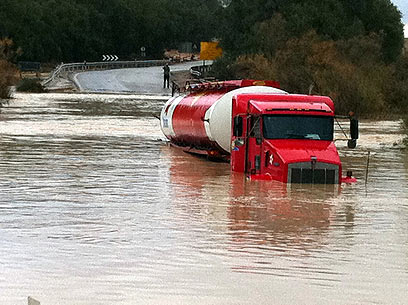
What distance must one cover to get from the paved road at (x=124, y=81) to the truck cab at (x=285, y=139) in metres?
64.3

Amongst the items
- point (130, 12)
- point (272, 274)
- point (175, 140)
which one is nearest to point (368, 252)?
point (272, 274)

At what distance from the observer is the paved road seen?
96875 millimetres

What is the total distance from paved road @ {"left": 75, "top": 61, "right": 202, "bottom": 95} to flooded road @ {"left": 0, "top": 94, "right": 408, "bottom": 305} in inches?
2344

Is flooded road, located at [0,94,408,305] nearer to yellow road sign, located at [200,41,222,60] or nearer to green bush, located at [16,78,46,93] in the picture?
green bush, located at [16,78,46,93]

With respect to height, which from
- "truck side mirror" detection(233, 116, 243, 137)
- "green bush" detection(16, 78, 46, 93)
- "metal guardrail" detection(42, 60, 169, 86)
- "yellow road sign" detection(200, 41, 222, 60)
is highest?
"yellow road sign" detection(200, 41, 222, 60)

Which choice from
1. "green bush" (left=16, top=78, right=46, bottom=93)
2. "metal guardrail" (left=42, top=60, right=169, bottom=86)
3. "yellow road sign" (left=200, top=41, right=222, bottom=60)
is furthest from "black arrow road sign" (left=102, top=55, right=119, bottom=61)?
"green bush" (left=16, top=78, right=46, bottom=93)

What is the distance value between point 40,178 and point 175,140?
39.2ft

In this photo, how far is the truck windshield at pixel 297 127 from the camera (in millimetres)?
28250

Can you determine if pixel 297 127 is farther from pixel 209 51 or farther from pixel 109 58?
pixel 109 58

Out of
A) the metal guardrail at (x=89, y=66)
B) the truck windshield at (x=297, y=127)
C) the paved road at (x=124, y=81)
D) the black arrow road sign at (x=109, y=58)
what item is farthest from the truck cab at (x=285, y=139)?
the black arrow road sign at (x=109, y=58)

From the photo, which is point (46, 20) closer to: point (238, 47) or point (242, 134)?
point (238, 47)

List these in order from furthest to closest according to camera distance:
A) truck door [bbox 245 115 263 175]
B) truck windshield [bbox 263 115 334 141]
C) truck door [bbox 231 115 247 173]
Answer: truck door [bbox 231 115 247 173] → truck door [bbox 245 115 263 175] → truck windshield [bbox 263 115 334 141]

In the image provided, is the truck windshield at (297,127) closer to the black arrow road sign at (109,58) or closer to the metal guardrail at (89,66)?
the metal guardrail at (89,66)

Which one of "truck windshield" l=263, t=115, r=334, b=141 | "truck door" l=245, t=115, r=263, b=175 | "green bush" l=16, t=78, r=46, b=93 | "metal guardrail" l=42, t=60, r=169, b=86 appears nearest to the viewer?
"truck windshield" l=263, t=115, r=334, b=141
